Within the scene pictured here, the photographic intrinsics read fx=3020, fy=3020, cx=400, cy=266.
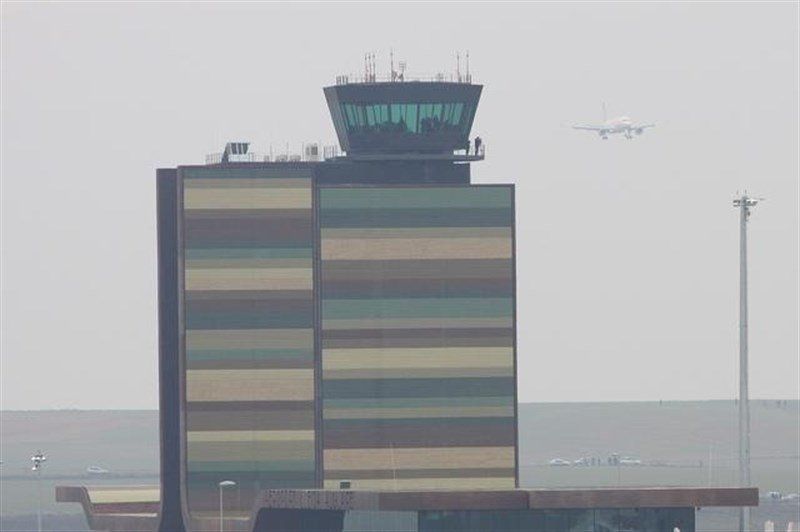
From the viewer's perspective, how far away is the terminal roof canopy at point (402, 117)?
16638 cm

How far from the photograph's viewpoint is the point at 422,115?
547 ft

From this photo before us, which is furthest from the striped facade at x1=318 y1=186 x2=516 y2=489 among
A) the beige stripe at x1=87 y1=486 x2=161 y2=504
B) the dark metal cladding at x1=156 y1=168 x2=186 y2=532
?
the beige stripe at x1=87 y1=486 x2=161 y2=504

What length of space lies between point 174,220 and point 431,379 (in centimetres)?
1705

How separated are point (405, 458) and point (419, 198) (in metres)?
13.9

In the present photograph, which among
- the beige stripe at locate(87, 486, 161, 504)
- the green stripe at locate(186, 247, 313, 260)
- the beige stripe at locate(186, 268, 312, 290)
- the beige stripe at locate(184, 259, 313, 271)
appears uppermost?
the green stripe at locate(186, 247, 313, 260)

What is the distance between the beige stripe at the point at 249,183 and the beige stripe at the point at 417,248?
11.5 feet

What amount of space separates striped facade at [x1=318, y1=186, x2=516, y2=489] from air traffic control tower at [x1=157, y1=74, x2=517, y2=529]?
0.08m

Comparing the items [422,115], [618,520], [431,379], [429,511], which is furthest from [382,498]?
[422,115]

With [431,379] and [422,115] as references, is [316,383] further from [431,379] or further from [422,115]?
[422,115]

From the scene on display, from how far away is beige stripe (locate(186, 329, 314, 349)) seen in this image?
160875 millimetres

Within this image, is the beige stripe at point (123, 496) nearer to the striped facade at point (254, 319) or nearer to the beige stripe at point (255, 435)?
the beige stripe at point (255, 435)

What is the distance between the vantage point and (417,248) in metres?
161

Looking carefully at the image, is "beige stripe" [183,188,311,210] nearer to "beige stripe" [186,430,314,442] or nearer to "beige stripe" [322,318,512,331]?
"beige stripe" [322,318,512,331]

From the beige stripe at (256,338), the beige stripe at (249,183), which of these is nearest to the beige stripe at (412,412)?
the beige stripe at (256,338)
